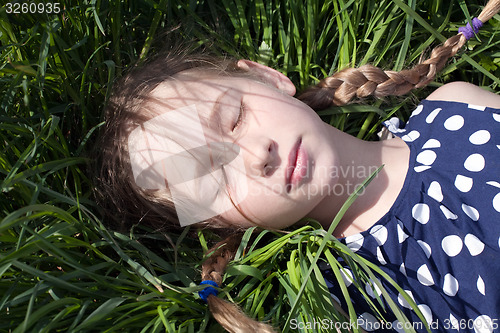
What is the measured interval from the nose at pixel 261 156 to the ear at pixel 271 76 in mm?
286

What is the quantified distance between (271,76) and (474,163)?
2.11 feet

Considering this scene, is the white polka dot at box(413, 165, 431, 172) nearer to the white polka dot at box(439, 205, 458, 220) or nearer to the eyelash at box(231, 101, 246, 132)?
the white polka dot at box(439, 205, 458, 220)

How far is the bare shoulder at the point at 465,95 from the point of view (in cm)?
140

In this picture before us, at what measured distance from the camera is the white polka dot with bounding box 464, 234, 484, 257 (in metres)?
1.18

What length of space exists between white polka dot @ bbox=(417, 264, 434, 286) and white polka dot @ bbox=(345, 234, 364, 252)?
16 centimetres

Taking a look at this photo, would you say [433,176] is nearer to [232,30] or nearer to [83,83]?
[232,30]

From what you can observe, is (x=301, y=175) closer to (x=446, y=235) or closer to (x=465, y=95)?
(x=446, y=235)

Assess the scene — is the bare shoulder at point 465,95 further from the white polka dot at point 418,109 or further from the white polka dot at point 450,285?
the white polka dot at point 450,285

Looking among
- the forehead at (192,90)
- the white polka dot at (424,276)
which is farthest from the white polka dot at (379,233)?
the forehead at (192,90)

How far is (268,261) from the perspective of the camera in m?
1.25

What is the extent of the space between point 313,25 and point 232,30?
0.30 metres

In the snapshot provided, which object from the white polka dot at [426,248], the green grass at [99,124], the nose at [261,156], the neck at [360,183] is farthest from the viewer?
the neck at [360,183]

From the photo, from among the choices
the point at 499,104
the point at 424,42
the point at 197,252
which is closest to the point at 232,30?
the point at 424,42

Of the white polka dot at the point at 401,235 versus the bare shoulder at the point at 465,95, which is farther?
the bare shoulder at the point at 465,95
